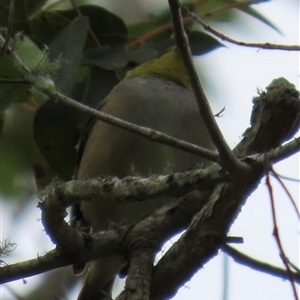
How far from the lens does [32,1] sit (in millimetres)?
3629

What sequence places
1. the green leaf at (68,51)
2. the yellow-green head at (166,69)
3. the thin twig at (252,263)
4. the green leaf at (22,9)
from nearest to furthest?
the thin twig at (252,263)
the green leaf at (68,51)
the green leaf at (22,9)
the yellow-green head at (166,69)

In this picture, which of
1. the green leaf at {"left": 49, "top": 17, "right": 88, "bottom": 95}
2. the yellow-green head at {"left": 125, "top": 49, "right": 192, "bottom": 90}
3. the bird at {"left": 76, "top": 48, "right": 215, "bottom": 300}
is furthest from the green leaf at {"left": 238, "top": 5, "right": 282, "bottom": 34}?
the green leaf at {"left": 49, "top": 17, "right": 88, "bottom": 95}

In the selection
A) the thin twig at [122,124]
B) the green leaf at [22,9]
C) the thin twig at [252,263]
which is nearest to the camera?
the thin twig at [122,124]

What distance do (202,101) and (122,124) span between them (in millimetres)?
285

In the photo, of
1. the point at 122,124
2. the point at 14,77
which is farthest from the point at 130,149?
the point at 122,124

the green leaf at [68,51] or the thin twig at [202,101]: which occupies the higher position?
the green leaf at [68,51]

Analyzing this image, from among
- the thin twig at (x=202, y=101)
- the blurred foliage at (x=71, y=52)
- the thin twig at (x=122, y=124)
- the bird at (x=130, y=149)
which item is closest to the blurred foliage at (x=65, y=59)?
the blurred foliage at (x=71, y=52)

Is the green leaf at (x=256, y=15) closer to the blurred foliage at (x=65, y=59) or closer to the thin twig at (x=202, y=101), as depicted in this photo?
the blurred foliage at (x=65, y=59)

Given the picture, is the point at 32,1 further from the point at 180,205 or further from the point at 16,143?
the point at 180,205

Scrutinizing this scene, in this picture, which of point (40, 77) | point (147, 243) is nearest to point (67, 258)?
point (147, 243)

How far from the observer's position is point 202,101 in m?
1.88

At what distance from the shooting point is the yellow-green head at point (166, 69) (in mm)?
3875

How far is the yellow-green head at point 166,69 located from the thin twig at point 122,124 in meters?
1.70

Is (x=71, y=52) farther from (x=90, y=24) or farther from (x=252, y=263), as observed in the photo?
(x=252, y=263)
